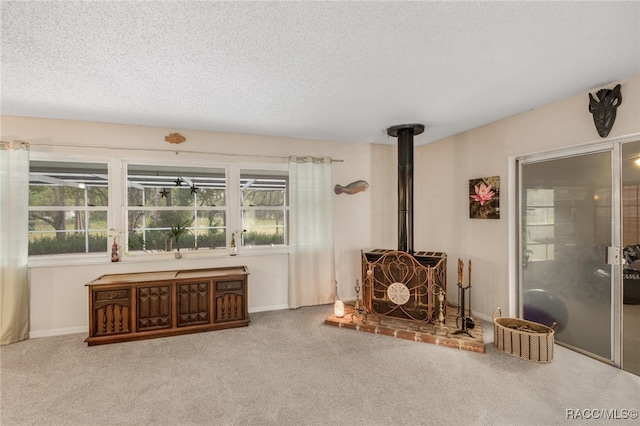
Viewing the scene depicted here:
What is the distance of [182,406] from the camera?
2025 mm

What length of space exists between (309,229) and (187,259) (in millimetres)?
1657

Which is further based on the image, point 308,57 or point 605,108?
point 605,108

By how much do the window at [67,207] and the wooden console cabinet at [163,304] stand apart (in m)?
0.60

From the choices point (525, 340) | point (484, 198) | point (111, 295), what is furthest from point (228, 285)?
point (484, 198)

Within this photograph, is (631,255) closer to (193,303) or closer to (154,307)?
(193,303)

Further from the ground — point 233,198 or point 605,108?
point 605,108

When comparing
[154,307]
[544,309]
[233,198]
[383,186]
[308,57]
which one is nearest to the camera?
[308,57]

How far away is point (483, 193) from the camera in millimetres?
3516

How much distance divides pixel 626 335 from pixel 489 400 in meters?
1.50

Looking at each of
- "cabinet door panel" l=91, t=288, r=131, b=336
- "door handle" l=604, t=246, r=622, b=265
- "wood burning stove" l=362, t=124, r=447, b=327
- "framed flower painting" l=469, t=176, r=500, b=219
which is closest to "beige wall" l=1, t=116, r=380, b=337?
"cabinet door panel" l=91, t=288, r=131, b=336

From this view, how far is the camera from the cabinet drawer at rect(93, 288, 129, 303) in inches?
117

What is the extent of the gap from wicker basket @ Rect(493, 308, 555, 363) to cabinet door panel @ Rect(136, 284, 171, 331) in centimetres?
347

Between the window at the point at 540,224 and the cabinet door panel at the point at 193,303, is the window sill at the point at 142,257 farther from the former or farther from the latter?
the window at the point at 540,224

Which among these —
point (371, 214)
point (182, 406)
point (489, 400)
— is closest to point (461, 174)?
point (371, 214)
